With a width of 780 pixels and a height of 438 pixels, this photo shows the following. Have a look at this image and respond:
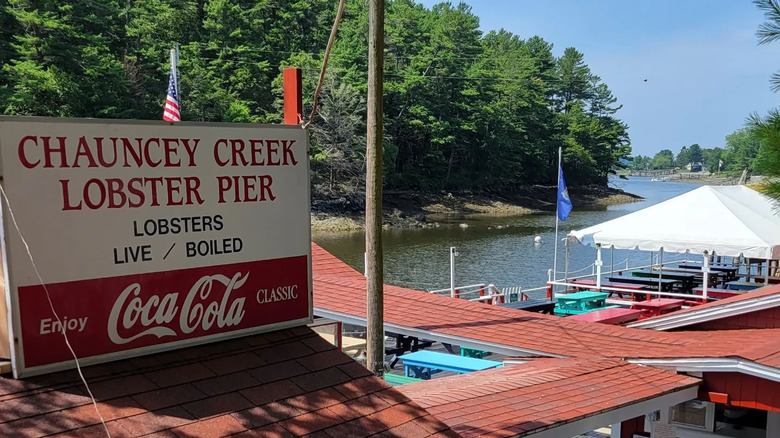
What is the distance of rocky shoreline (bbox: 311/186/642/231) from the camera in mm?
53031

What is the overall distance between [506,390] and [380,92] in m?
3.41

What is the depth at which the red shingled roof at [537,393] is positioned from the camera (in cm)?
588

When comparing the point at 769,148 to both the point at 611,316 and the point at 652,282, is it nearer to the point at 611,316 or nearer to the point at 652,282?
the point at 611,316

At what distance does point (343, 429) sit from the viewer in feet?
13.8

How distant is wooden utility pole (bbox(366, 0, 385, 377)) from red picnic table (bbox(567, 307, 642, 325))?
4.85 meters

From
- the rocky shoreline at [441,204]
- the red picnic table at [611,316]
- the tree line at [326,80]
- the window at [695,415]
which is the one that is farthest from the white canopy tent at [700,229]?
the rocky shoreline at [441,204]

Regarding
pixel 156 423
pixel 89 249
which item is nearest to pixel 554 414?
pixel 156 423

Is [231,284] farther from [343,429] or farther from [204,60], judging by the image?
[204,60]

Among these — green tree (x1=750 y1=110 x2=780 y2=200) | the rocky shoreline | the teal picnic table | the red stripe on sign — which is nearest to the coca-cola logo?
the red stripe on sign

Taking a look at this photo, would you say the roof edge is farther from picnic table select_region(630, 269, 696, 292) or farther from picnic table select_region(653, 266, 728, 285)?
picnic table select_region(653, 266, 728, 285)

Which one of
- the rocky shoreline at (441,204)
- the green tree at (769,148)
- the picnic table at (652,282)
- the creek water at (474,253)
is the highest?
the green tree at (769,148)

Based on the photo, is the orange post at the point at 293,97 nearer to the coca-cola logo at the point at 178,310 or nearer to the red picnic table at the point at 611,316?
the coca-cola logo at the point at 178,310

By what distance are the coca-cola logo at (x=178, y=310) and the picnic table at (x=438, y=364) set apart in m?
6.00

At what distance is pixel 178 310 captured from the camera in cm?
438
